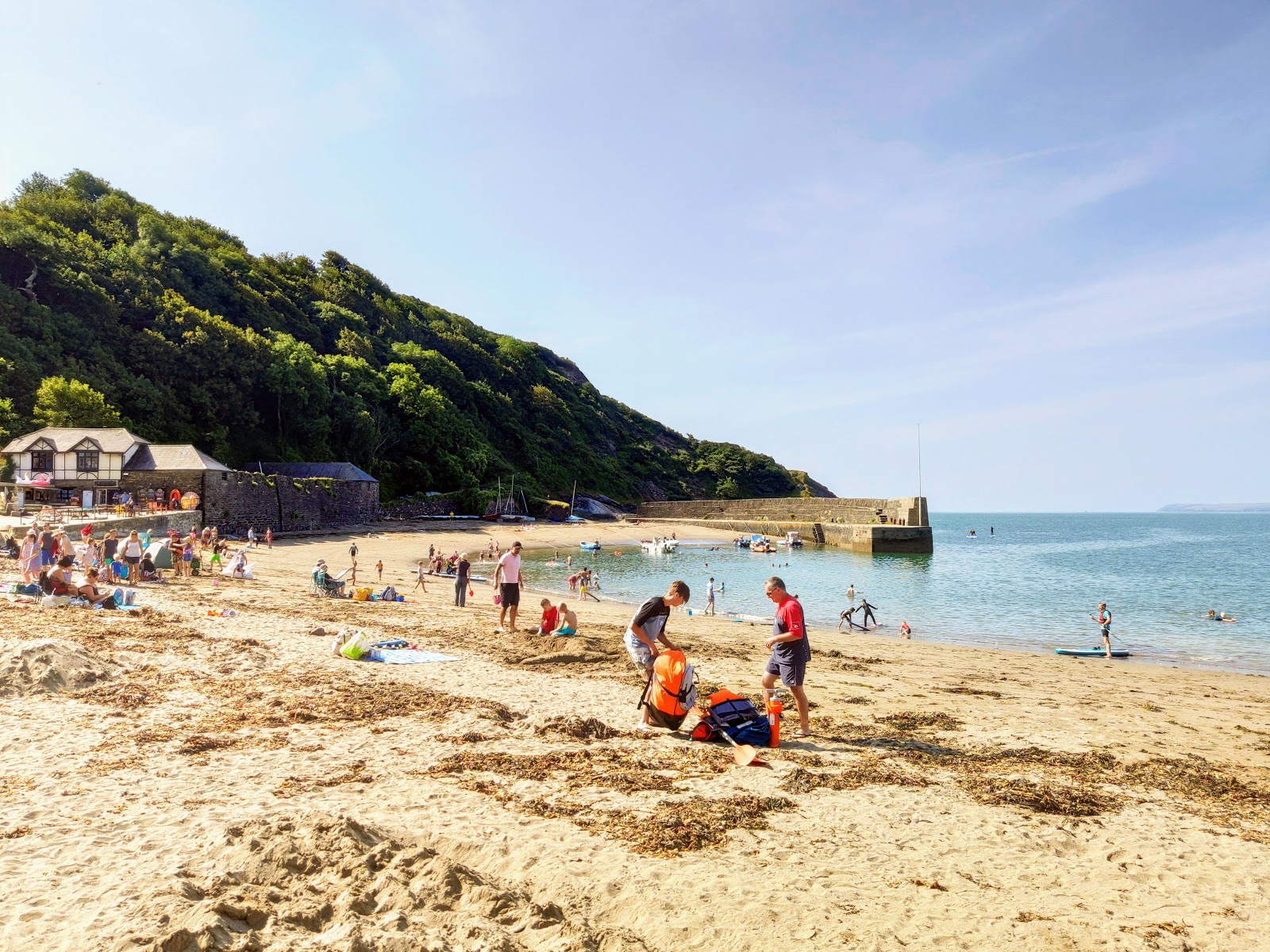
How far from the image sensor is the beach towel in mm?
10406

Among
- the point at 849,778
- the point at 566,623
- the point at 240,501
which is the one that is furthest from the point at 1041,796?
the point at 240,501

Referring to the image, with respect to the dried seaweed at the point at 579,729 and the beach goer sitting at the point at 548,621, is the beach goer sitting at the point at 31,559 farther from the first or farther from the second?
the dried seaweed at the point at 579,729

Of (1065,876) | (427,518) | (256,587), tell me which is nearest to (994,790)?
(1065,876)

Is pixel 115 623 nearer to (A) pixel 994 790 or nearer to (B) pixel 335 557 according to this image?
(A) pixel 994 790

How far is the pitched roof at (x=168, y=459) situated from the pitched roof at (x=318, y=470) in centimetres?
1313

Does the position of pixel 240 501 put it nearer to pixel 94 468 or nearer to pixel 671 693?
pixel 94 468

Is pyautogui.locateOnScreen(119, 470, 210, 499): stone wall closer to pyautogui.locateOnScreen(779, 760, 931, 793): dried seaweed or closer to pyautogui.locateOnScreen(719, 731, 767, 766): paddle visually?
pyautogui.locateOnScreen(719, 731, 767, 766): paddle

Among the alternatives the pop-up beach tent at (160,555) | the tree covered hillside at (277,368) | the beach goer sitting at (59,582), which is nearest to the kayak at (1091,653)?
the beach goer sitting at (59,582)

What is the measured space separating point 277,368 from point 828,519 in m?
48.1

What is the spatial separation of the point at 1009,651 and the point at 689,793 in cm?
1468

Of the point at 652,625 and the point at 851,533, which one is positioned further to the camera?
the point at 851,533

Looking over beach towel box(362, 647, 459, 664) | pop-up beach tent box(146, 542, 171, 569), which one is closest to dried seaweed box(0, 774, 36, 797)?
beach towel box(362, 647, 459, 664)

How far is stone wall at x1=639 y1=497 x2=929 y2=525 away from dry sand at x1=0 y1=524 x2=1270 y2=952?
4784 centimetres

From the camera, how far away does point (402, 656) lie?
10.6 metres
